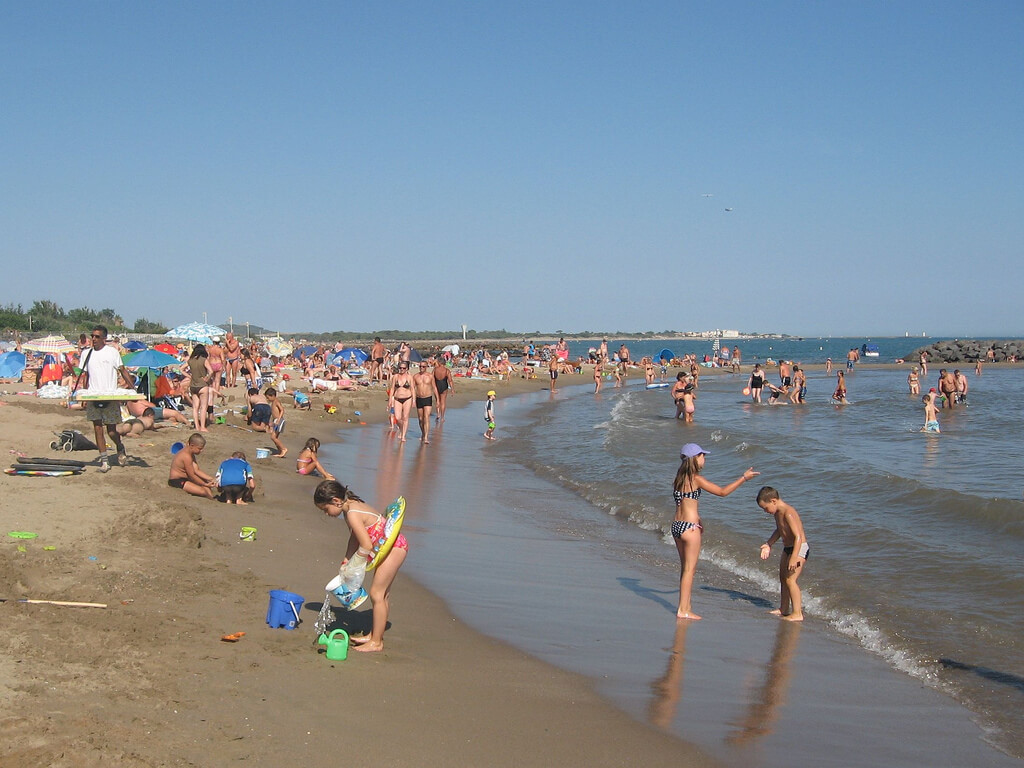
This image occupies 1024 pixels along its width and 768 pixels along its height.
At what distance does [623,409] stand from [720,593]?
67.5 feet

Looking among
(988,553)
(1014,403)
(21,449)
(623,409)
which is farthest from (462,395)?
(988,553)

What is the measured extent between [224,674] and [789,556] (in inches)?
180

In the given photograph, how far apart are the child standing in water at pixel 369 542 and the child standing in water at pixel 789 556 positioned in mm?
3219

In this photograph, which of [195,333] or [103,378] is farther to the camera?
[195,333]

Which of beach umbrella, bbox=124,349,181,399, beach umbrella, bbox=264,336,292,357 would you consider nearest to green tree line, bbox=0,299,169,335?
beach umbrella, bbox=264,336,292,357

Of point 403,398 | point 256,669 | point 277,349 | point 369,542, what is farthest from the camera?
point 277,349

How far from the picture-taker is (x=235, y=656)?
4789 mm

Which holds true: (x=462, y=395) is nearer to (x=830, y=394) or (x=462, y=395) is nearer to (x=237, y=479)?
(x=830, y=394)

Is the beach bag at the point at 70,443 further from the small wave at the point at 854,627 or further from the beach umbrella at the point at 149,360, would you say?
the small wave at the point at 854,627

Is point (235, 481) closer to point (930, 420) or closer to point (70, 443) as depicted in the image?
point (70, 443)

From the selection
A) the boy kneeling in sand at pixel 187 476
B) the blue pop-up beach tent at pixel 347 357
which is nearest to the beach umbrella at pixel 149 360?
the boy kneeling in sand at pixel 187 476

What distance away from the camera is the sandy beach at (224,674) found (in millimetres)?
3750

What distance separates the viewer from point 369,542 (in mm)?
5266

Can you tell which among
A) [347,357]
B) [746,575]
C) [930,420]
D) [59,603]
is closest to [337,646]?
[59,603]
